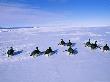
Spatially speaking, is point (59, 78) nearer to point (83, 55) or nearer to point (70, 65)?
point (70, 65)

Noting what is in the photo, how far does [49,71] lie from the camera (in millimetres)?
14609

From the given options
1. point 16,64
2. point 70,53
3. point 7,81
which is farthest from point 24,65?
point 70,53

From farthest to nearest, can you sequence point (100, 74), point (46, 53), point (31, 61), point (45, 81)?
point (46, 53) < point (31, 61) < point (100, 74) < point (45, 81)

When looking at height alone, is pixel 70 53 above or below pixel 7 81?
above

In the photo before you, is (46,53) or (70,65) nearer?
(70,65)

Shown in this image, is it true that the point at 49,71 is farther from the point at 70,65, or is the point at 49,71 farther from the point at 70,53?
the point at 70,53

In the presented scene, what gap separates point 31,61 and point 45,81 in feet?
15.1

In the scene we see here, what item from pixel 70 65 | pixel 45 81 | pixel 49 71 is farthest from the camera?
pixel 70 65

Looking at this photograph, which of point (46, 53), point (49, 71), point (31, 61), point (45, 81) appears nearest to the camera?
point (45, 81)

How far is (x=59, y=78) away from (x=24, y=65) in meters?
4.13


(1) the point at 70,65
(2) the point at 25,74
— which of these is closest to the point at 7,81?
(2) the point at 25,74

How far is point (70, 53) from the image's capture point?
18672mm

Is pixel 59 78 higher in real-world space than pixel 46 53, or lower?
lower

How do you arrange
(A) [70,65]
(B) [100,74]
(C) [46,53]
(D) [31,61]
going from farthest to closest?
(C) [46,53]
(D) [31,61]
(A) [70,65]
(B) [100,74]
